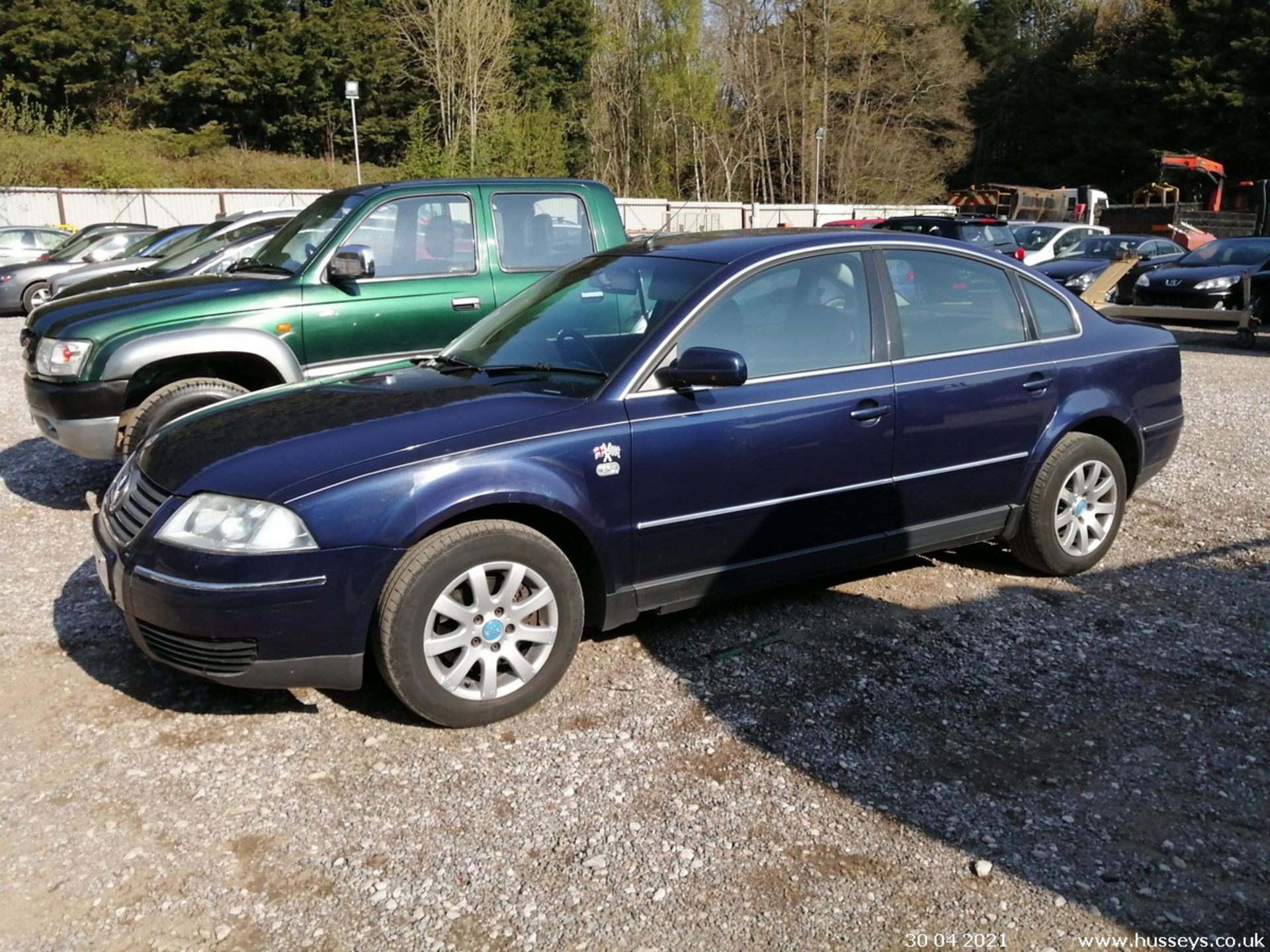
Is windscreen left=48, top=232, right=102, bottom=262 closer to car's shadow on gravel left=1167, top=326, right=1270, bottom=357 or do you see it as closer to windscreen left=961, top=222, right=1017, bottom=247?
windscreen left=961, top=222, right=1017, bottom=247

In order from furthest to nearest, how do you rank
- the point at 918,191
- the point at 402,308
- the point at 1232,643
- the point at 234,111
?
the point at 918,191, the point at 234,111, the point at 402,308, the point at 1232,643

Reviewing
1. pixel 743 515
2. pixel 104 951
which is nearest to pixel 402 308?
pixel 743 515

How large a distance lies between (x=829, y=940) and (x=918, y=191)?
51808 mm

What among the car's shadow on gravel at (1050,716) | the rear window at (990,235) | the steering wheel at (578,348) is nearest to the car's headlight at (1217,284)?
the rear window at (990,235)

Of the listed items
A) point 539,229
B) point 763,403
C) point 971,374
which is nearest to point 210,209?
point 539,229

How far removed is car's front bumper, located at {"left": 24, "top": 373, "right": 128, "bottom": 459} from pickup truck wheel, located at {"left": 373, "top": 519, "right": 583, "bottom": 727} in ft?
11.4

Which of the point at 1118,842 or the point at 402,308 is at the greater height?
the point at 402,308

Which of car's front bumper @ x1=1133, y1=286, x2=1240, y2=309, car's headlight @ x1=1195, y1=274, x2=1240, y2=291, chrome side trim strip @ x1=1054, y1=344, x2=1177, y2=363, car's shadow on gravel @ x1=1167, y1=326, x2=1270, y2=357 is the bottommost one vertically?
car's shadow on gravel @ x1=1167, y1=326, x2=1270, y2=357

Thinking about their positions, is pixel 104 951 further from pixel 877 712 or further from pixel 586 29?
pixel 586 29

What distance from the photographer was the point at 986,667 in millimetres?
4426

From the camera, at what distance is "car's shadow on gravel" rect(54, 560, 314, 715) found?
409cm

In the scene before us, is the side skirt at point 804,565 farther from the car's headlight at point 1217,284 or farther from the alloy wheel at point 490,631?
the car's headlight at point 1217,284

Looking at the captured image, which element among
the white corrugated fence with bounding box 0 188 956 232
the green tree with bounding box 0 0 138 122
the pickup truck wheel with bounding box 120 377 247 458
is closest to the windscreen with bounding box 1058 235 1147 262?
the white corrugated fence with bounding box 0 188 956 232

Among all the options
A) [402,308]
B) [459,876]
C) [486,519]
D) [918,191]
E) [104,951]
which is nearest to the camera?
[104,951]
